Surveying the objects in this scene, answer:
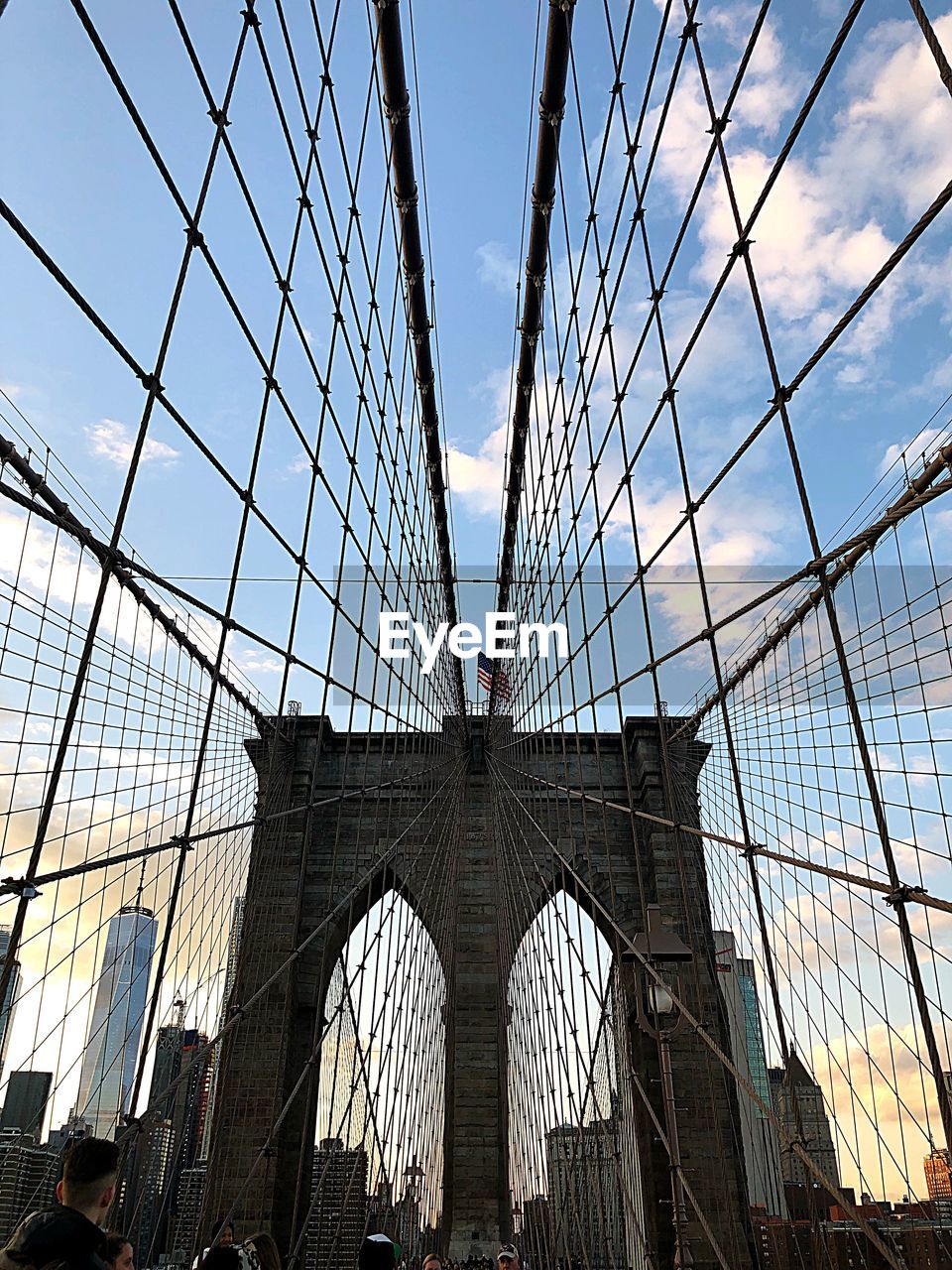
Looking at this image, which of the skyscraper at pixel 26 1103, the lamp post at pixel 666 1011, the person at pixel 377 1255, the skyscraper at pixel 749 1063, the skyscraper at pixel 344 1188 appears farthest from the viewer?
the skyscraper at pixel 749 1063

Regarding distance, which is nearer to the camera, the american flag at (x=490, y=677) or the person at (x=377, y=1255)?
the person at (x=377, y=1255)

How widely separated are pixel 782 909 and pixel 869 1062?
312cm

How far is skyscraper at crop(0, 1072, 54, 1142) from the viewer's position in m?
4.89

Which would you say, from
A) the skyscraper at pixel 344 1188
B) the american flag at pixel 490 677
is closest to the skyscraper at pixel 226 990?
the skyscraper at pixel 344 1188

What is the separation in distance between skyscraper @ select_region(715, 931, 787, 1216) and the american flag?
708 cm

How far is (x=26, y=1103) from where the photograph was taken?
522cm

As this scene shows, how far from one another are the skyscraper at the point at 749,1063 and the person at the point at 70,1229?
28.7 ft

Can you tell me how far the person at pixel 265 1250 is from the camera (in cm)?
364

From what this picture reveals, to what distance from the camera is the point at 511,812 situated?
51.8ft

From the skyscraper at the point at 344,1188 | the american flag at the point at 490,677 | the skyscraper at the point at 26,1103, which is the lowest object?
the skyscraper at the point at 344,1188

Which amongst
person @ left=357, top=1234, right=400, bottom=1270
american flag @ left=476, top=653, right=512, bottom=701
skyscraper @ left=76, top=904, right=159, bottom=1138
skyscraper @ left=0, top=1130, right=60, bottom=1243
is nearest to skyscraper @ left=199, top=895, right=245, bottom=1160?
skyscraper @ left=76, top=904, right=159, bottom=1138

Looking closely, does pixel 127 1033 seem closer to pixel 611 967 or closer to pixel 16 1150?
pixel 16 1150

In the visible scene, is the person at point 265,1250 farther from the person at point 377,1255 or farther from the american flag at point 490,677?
the american flag at point 490,677

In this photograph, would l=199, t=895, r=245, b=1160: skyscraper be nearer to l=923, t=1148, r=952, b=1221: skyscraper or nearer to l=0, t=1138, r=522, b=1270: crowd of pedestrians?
l=923, t=1148, r=952, b=1221: skyscraper
